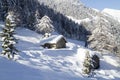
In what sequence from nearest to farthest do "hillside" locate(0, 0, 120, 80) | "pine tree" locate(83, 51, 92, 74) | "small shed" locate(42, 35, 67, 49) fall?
"hillside" locate(0, 0, 120, 80) → "pine tree" locate(83, 51, 92, 74) → "small shed" locate(42, 35, 67, 49)

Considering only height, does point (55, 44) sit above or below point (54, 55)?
above

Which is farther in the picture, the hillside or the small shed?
the small shed

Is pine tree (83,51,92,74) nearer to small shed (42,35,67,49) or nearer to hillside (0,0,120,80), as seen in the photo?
hillside (0,0,120,80)

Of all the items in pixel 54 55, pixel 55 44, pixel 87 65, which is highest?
pixel 55 44

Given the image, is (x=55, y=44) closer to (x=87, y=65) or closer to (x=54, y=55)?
(x=54, y=55)

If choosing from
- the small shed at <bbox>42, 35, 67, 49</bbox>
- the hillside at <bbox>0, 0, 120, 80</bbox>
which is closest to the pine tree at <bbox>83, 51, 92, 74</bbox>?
the hillside at <bbox>0, 0, 120, 80</bbox>

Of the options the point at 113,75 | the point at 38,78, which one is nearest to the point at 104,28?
the point at 113,75

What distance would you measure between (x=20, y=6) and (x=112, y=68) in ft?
210

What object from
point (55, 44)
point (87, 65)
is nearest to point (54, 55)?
point (87, 65)

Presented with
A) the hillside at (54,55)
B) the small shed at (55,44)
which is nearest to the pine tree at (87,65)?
the hillside at (54,55)

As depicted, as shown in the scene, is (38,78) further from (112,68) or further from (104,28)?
(104,28)

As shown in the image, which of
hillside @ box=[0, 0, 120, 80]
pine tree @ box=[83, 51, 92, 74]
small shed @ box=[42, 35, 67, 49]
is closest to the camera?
hillside @ box=[0, 0, 120, 80]

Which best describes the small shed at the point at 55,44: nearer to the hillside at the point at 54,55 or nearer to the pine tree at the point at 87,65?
the hillside at the point at 54,55

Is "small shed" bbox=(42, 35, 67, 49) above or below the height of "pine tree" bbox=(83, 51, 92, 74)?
above
